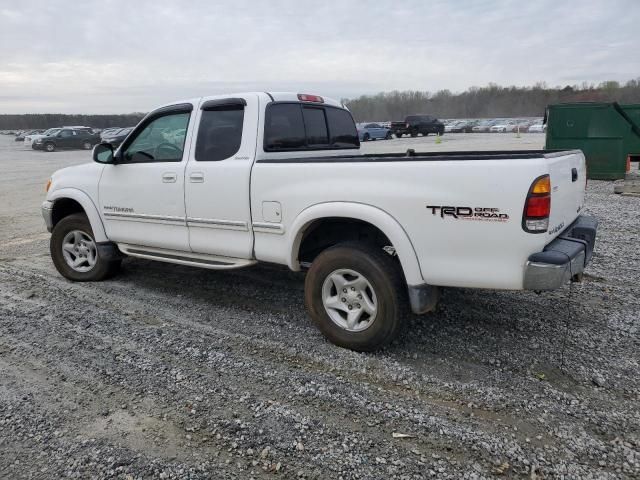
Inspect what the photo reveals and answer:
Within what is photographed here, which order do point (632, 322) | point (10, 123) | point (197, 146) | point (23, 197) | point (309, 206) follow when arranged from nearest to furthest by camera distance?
point (309, 206) → point (632, 322) → point (197, 146) → point (23, 197) → point (10, 123)

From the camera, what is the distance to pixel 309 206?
3.98m

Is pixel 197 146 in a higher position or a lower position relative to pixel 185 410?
higher

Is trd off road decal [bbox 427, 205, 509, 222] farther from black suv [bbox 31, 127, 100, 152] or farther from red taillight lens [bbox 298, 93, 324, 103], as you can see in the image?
black suv [bbox 31, 127, 100, 152]

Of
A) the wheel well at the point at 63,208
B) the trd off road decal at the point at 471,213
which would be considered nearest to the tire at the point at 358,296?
the trd off road decal at the point at 471,213

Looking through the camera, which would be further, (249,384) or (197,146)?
(197,146)

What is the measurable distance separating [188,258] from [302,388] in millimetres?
2098

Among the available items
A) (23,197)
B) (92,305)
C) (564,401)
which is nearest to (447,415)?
(564,401)

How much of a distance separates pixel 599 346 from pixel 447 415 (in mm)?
1636

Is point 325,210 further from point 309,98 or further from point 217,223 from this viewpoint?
point 309,98

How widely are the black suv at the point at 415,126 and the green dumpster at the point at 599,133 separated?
30.4 meters

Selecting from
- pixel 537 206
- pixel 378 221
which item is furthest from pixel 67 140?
pixel 537 206

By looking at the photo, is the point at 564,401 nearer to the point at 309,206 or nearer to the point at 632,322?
the point at 632,322

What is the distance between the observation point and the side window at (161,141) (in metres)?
4.94

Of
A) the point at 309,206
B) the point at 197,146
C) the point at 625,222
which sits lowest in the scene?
the point at 625,222
